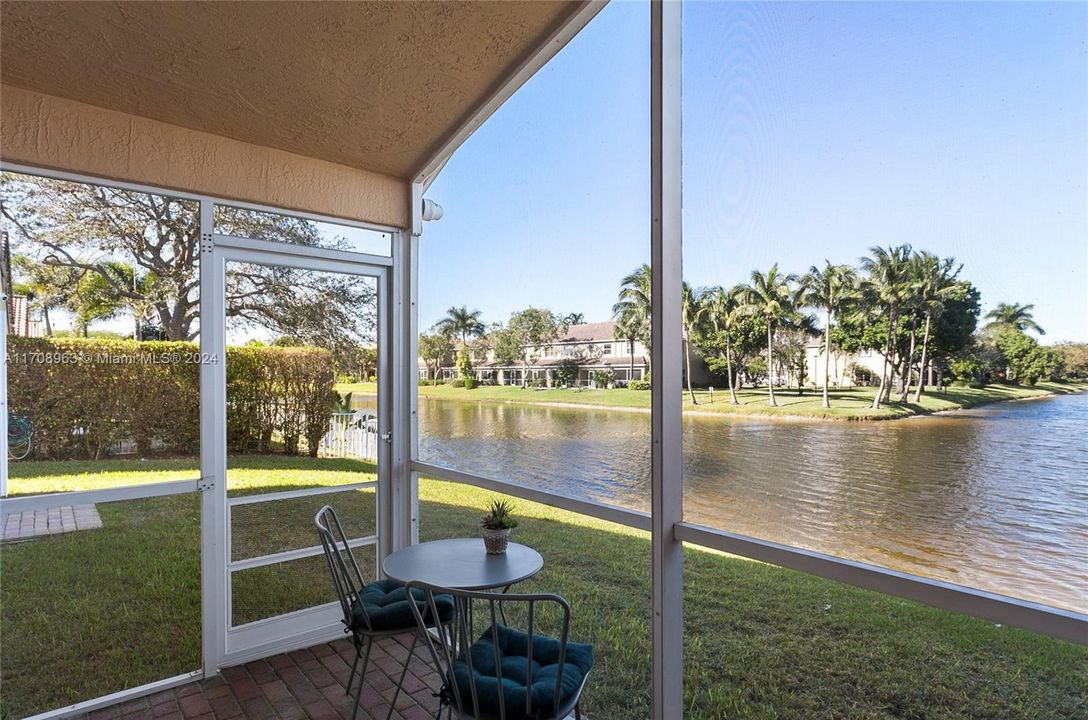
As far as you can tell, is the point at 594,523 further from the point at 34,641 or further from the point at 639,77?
the point at 34,641

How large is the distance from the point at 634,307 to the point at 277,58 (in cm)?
193

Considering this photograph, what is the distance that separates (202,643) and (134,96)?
8.78 feet

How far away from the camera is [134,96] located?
2.50 meters

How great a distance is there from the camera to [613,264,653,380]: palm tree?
278cm

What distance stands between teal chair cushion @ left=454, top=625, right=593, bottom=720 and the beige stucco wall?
2.56 metres

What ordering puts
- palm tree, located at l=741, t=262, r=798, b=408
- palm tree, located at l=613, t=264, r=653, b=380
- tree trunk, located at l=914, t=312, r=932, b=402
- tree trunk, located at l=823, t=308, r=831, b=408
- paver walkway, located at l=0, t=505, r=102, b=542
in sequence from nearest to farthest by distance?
1. tree trunk, located at l=914, t=312, r=932, b=402
2. tree trunk, located at l=823, t=308, r=831, b=408
3. palm tree, located at l=741, t=262, r=798, b=408
4. paver walkway, located at l=0, t=505, r=102, b=542
5. palm tree, located at l=613, t=264, r=653, b=380

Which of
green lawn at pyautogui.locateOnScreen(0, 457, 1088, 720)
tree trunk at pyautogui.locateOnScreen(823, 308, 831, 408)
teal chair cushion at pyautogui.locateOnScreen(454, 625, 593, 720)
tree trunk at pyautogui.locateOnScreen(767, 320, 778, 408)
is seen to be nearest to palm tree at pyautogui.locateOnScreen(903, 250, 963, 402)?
tree trunk at pyautogui.locateOnScreen(823, 308, 831, 408)

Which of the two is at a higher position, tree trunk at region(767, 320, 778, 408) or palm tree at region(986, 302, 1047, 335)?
palm tree at region(986, 302, 1047, 335)

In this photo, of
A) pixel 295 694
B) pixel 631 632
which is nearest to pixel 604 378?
pixel 631 632

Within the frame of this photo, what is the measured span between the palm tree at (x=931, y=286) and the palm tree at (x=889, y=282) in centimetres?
4

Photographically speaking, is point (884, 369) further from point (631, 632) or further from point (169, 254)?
point (169, 254)

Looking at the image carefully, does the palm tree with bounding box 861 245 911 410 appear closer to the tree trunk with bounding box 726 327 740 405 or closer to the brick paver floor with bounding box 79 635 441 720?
the tree trunk with bounding box 726 327 740 405

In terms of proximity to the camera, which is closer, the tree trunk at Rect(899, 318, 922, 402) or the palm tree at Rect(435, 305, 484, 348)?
the tree trunk at Rect(899, 318, 922, 402)

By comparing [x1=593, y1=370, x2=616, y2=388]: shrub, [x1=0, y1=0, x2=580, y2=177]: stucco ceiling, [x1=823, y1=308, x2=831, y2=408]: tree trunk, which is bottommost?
[x1=593, y1=370, x2=616, y2=388]: shrub
